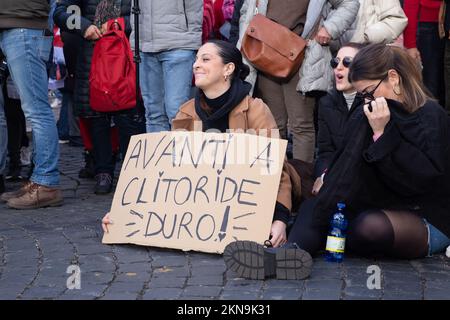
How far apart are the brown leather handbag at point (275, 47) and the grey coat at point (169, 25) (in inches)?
18.2

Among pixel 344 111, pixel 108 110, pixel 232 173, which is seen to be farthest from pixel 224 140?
pixel 108 110

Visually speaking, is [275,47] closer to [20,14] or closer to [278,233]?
Answer: [20,14]

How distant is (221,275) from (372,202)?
1018mm

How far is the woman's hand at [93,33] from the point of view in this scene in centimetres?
777

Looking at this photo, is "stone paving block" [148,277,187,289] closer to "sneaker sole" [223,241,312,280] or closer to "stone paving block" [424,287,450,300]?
"sneaker sole" [223,241,312,280]

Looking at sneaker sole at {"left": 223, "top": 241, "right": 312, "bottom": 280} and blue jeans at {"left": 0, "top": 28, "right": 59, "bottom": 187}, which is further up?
blue jeans at {"left": 0, "top": 28, "right": 59, "bottom": 187}

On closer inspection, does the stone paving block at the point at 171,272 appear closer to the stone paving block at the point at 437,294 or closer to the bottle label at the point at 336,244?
the bottle label at the point at 336,244

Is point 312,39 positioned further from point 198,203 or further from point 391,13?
A: point 198,203

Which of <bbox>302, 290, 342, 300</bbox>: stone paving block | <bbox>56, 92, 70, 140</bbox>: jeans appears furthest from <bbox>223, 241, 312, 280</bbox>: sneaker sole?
<bbox>56, 92, 70, 140</bbox>: jeans

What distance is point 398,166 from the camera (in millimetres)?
5555

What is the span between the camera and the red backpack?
7738mm

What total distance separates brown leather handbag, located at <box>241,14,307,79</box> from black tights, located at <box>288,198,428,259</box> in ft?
5.87

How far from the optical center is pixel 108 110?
7.79 metres

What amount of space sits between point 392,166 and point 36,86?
285 centimetres
